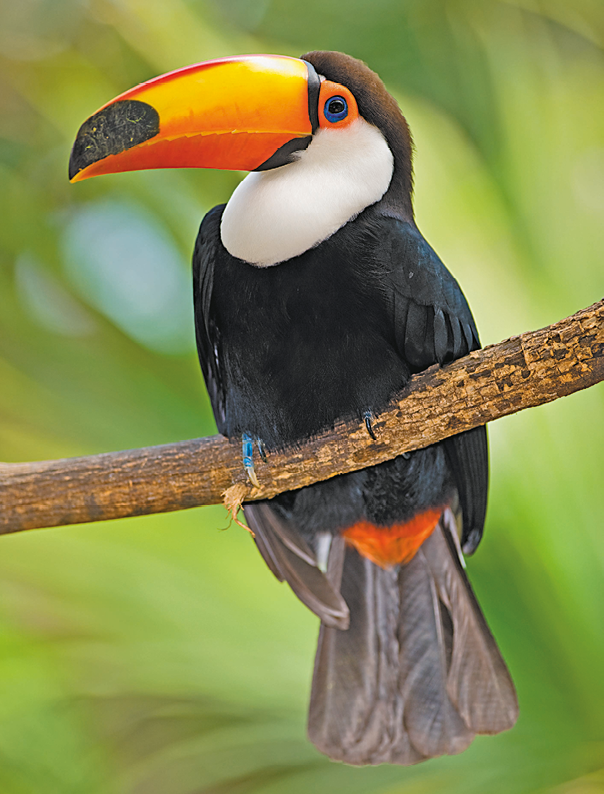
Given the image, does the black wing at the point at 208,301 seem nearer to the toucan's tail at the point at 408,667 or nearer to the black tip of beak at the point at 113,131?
the black tip of beak at the point at 113,131

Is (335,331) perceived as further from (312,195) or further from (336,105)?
(336,105)

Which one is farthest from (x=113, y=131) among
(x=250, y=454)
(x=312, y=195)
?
(x=250, y=454)

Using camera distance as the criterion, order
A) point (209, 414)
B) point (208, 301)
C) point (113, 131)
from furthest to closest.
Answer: point (209, 414), point (208, 301), point (113, 131)

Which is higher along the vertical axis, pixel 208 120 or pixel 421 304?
pixel 208 120

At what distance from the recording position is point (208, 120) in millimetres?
1101

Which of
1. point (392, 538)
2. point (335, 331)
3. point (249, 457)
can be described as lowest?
point (392, 538)

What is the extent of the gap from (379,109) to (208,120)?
307mm

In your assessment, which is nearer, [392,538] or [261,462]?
[261,462]

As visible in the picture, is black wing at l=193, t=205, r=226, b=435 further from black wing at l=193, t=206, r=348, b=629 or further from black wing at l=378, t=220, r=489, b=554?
black wing at l=378, t=220, r=489, b=554

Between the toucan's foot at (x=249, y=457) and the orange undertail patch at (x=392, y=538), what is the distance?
0.33 meters

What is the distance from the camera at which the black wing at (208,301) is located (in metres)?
1.28

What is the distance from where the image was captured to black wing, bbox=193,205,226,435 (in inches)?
50.2

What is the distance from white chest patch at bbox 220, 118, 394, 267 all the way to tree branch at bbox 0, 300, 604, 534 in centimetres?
31

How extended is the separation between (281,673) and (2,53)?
6.74 feet
